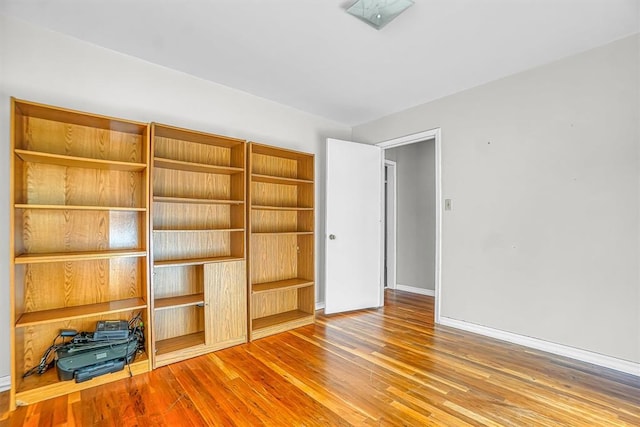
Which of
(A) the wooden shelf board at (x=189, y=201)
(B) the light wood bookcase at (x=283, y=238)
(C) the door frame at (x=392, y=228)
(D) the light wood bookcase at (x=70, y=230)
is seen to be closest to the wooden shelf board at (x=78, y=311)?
(D) the light wood bookcase at (x=70, y=230)

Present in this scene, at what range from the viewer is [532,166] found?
2633 millimetres

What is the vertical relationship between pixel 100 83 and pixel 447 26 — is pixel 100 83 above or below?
below

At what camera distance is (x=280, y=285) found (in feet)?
10.2

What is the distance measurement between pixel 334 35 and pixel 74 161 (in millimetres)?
2013

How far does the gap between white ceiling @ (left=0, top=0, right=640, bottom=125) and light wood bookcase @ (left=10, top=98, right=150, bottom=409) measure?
0.65 meters

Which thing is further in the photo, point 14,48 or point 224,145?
point 224,145

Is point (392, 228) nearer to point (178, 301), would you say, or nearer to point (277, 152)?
point (277, 152)

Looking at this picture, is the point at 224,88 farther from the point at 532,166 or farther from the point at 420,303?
the point at 420,303

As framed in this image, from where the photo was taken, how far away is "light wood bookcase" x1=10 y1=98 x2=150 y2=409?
1854 mm

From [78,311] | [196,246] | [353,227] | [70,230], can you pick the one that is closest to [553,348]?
[353,227]

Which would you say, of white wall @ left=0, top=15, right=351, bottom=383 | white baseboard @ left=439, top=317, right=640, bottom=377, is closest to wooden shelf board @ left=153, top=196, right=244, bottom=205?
white wall @ left=0, top=15, right=351, bottom=383

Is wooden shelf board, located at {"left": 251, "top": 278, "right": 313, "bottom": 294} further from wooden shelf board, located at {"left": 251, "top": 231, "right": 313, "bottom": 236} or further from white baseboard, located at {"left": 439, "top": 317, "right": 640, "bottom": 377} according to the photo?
white baseboard, located at {"left": 439, "top": 317, "right": 640, "bottom": 377}

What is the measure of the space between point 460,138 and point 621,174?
1.28m

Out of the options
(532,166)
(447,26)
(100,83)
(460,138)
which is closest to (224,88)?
(100,83)
